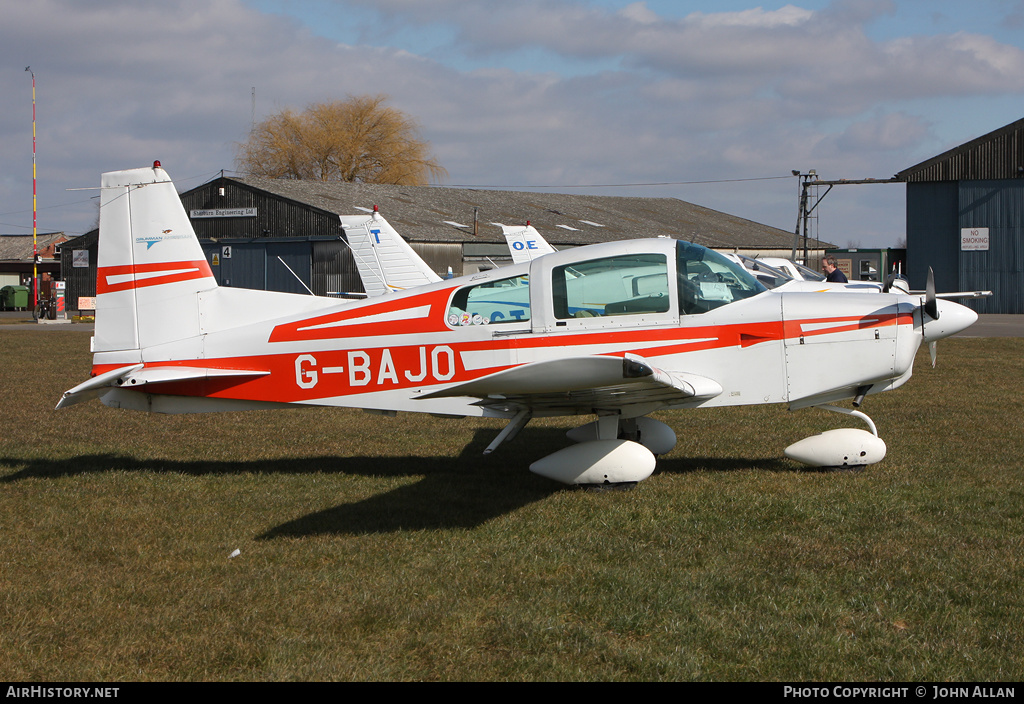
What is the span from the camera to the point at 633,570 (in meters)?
5.09

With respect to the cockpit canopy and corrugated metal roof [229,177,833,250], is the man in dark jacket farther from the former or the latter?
corrugated metal roof [229,177,833,250]

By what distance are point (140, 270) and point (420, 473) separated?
3.09 meters

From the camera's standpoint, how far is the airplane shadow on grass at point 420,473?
6.26 metres

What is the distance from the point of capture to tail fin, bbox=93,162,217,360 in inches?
303

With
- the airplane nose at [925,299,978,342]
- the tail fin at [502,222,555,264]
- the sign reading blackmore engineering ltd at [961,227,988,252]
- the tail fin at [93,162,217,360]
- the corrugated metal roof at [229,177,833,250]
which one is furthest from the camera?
the corrugated metal roof at [229,177,833,250]

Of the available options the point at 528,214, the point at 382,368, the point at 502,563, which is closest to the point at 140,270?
the point at 382,368

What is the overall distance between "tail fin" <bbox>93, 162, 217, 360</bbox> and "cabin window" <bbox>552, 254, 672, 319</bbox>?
129 inches

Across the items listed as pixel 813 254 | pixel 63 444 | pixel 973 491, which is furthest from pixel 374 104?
pixel 973 491

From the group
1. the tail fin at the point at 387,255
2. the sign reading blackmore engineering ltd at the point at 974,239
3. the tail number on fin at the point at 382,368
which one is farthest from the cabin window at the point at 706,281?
the sign reading blackmore engineering ltd at the point at 974,239

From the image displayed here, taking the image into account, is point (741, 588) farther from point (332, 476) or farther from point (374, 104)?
point (374, 104)

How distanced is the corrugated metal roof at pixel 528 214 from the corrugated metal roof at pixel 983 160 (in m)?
10.6

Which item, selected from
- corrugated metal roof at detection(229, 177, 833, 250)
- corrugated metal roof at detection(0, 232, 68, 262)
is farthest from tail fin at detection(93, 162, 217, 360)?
corrugated metal roof at detection(0, 232, 68, 262)

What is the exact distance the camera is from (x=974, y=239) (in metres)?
36.8
